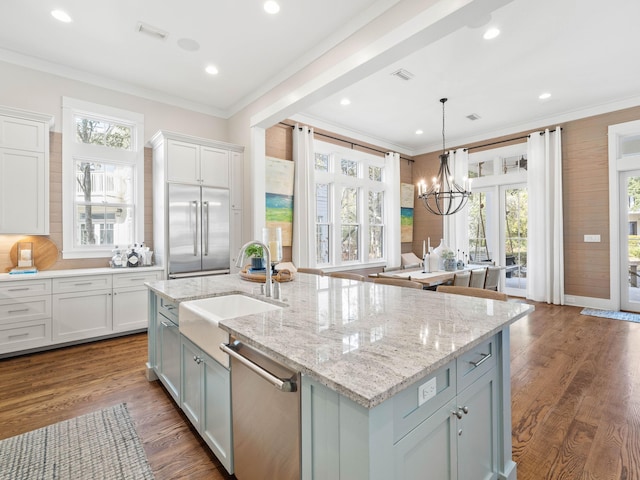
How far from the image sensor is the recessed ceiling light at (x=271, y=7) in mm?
2826

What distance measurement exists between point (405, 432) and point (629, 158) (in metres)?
6.32

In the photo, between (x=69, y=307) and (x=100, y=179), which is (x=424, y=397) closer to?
(x=69, y=307)

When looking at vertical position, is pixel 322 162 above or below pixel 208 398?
above

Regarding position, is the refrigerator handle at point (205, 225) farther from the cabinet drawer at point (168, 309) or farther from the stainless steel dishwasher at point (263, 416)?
the stainless steel dishwasher at point (263, 416)

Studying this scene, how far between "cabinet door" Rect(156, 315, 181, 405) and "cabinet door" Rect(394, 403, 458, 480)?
5.38 ft

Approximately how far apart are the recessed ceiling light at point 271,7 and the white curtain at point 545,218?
5.13 m

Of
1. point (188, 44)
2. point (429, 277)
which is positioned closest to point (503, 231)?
point (429, 277)

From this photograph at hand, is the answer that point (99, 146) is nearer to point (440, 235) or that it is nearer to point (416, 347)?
point (416, 347)

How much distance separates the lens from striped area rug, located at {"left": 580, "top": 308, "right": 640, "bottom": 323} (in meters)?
4.56

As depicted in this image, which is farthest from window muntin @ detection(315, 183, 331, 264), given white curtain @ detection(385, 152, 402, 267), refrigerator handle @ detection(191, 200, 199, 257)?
refrigerator handle @ detection(191, 200, 199, 257)

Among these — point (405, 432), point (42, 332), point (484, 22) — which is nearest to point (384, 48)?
point (484, 22)

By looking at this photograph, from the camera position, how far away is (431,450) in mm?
1102

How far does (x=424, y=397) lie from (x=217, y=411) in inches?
44.3

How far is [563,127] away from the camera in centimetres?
550
